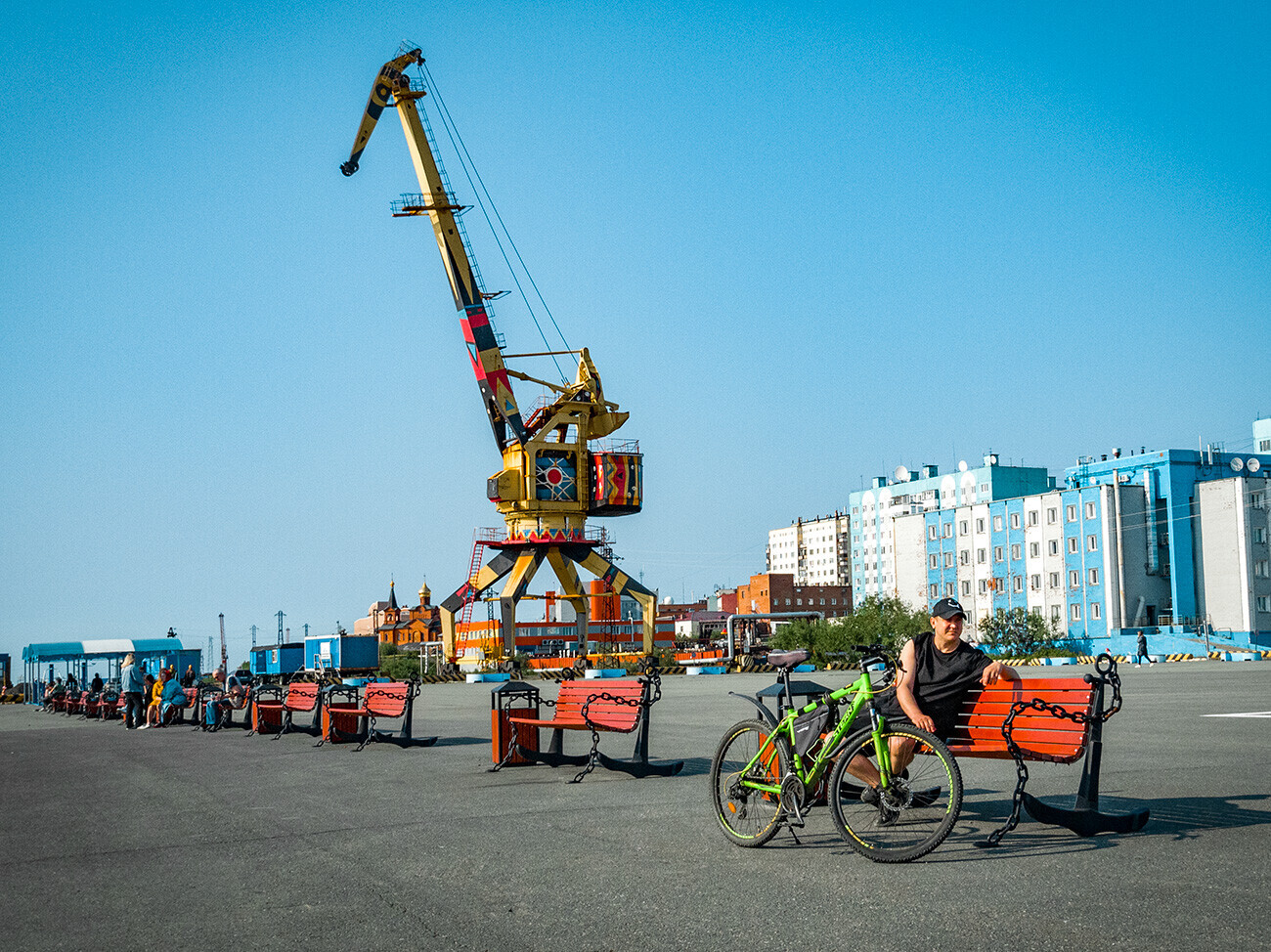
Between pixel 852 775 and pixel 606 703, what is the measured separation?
4.84m

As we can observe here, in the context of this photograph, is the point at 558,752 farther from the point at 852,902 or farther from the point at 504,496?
the point at 504,496

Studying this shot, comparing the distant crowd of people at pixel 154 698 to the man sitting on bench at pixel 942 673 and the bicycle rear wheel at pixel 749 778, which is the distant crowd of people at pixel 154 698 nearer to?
the bicycle rear wheel at pixel 749 778

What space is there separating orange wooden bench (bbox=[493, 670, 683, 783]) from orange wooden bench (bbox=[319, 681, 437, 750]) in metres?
3.89

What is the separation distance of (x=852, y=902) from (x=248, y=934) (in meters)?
2.98

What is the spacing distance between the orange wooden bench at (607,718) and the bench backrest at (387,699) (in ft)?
12.5

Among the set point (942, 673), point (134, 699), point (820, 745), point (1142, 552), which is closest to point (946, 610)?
point (942, 673)

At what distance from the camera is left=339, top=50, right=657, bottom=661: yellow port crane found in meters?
63.3

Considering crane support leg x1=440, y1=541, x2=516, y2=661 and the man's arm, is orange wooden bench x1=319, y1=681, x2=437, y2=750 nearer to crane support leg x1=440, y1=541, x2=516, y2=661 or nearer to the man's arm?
the man's arm

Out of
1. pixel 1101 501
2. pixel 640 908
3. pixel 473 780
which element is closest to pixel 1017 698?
pixel 640 908

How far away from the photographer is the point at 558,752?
508 inches

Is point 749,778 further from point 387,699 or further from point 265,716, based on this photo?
point 265,716

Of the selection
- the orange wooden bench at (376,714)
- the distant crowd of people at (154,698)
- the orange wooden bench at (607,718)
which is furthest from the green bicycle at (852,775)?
the distant crowd of people at (154,698)

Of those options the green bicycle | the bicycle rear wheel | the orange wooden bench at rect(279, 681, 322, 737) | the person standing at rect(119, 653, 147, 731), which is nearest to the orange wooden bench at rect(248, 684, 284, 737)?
the orange wooden bench at rect(279, 681, 322, 737)

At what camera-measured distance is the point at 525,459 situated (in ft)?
213
